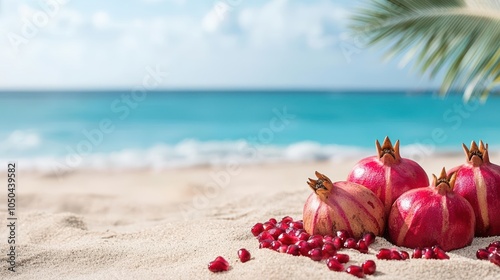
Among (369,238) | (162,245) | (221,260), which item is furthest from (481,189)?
(162,245)

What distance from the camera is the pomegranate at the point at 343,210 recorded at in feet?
9.37

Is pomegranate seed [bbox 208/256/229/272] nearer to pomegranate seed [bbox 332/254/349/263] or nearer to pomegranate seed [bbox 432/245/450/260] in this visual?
pomegranate seed [bbox 332/254/349/263]

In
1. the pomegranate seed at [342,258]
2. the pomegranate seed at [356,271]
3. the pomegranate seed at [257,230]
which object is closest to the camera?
the pomegranate seed at [356,271]

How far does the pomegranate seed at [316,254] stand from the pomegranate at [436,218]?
462mm

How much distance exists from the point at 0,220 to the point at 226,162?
9.01 metres

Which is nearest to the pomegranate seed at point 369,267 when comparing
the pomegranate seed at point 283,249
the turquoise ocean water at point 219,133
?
the pomegranate seed at point 283,249

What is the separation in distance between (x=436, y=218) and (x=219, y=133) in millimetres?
19547

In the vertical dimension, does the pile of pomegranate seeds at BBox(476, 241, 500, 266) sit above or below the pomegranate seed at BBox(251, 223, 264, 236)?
below

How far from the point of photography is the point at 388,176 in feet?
9.98

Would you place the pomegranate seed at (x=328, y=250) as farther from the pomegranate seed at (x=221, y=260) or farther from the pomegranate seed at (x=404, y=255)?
the pomegranate seed at (x=221, y=260)

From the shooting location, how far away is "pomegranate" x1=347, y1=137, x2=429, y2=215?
9.93 ft

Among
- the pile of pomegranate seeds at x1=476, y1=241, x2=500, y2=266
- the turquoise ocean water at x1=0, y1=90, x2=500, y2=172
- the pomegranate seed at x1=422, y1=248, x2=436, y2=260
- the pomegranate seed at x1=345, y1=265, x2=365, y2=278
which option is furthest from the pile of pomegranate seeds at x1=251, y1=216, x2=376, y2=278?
the turquoise ocean water at x1=0, y1=90, x2=500, y2=172

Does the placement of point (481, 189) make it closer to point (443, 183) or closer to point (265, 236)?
point (443, 183)

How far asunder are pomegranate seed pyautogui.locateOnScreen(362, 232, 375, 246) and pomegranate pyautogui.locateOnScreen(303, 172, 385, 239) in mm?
31
